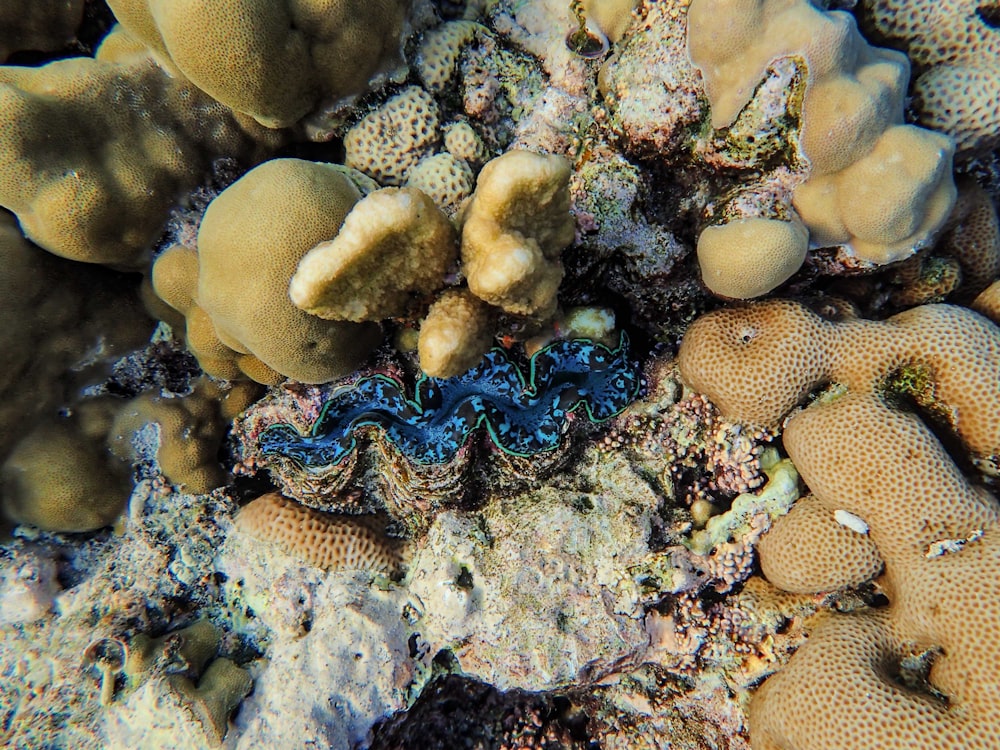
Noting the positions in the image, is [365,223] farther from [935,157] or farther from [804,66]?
[935,157]

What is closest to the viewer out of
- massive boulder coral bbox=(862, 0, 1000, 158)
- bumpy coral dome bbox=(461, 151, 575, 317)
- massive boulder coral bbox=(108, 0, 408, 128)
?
bumpy coral dome bbox=(461, 151, 575, 317)

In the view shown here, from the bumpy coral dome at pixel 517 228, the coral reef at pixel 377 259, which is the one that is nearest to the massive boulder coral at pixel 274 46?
the coral reef at pixel 377 259

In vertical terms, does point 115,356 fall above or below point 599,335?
below

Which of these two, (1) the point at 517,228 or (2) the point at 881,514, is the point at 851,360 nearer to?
(2) the point at 881,514

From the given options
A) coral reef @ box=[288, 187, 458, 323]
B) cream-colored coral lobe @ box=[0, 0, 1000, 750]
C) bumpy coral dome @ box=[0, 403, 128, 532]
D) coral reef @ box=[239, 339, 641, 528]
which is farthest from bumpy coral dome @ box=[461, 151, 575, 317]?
bumpy coral dome @ box=[0, 403, 128, 532]

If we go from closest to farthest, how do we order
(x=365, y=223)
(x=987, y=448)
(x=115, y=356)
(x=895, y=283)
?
(x=365, y=223)
(x=987, y=448)
(x=895, y=283)
(x=115, y=356)

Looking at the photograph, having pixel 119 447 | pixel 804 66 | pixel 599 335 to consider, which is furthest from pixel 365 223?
pixel 119 447

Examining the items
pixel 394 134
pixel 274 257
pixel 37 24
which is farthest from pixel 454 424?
pixel 37 24

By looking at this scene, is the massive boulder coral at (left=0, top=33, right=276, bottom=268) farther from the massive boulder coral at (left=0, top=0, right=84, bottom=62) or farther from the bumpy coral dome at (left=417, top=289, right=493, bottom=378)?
the bumpy coral dome at (left=417, top=289, right=493, bottom=378)
